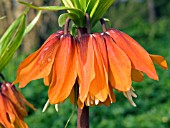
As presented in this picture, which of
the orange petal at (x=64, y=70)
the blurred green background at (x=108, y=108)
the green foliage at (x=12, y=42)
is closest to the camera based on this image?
the orange petal at (x=64, y=70)

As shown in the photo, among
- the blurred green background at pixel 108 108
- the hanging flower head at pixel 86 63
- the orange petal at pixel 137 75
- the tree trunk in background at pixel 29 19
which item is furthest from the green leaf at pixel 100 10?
the tree trunk in background at pixel 29 19

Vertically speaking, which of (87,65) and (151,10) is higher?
(87,65)

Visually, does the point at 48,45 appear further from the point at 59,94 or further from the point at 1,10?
the point at 1,10

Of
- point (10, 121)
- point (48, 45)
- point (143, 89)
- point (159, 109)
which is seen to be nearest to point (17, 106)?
point (10, 121)

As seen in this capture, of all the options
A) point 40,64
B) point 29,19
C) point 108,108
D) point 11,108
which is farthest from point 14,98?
point 29,19

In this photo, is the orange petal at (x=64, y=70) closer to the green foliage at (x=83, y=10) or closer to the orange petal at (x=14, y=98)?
the green foliage at (x=83, y=10)

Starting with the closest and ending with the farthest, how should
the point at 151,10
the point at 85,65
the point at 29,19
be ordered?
the point at 85,65
the point at 29,19
the point at 151,10

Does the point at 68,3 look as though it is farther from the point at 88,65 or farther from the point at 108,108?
the point at 108,108
